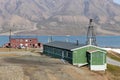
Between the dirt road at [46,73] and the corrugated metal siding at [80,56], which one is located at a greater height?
the corrugated metal siding at [80,56]

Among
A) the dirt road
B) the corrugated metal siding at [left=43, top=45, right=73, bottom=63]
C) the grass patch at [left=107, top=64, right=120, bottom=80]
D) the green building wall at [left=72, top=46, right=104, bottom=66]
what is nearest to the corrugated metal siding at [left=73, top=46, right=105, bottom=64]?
the green building wall at [left=72, top=46, right=104, bottom=66]

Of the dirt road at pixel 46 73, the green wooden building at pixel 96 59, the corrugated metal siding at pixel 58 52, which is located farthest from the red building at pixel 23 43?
the dirt road at pixel 46 73

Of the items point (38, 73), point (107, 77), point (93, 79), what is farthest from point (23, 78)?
point (107, 77)

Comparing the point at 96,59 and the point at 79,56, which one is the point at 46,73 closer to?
the point at 79,56

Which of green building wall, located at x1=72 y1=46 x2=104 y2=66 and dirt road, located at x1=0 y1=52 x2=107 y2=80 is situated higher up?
green building wall, located at x1=72 y1=46 x2=104 y2=66

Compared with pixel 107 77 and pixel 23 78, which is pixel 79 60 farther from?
pixel 23 78

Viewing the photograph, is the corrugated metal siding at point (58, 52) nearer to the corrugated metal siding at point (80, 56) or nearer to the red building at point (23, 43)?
the corrugated metal siding at point (80, 56)

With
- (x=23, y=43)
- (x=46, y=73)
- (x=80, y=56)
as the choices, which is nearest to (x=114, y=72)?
(x=80, y=56)

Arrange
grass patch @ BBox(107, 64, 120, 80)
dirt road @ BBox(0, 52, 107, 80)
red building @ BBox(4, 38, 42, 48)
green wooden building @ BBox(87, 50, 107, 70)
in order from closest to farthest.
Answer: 1. dirt road @ BBox(0, 52, 107, 80)
2. grass patch @ BBox(107, 64, 120, 80)
3. green wooden building @ BBox(87, 50, 107, 70)
4. red building @ BBox(4, 38, 42, 48)

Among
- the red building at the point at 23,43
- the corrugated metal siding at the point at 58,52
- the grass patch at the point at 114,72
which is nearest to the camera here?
the grass patch at the point at 114,72

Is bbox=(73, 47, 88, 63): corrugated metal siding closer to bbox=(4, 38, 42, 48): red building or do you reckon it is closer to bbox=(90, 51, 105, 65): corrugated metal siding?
bbox=(90, 51, 105, 65): corrugated metal siding

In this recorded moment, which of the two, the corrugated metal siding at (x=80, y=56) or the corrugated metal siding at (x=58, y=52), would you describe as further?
the corrugated metal siding at (x=58, y=52)

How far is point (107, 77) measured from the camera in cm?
6391

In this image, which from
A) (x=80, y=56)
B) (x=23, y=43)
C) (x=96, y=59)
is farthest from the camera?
(x=23, y=43)
